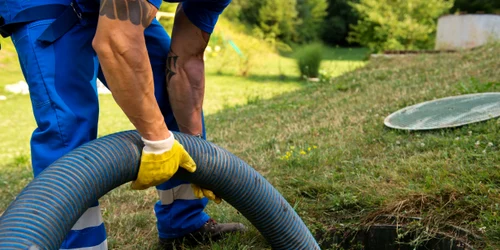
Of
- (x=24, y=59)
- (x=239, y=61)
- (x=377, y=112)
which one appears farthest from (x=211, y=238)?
(x=239, y=61)

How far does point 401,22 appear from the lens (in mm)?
18578

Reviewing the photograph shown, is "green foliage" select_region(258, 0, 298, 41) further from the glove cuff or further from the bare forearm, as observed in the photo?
the glove cuff

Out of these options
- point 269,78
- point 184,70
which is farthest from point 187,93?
point 269,78

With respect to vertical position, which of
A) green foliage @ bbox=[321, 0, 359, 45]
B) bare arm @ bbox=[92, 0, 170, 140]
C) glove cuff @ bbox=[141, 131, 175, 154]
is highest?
bare arm @ bbox=[92, 0, 170, 140]

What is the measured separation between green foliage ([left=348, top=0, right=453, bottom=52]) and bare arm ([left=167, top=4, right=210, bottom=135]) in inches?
648

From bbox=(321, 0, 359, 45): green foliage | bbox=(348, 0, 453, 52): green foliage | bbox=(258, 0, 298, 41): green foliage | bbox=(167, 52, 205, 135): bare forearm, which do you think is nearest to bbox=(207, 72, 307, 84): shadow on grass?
bbox=(348, 0, 453, 52): green foliage

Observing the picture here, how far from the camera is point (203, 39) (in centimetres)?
231

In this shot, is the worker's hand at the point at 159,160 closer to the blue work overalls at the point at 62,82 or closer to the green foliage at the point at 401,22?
the blue work overalls at the point at 62,82

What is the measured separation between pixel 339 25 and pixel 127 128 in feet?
85.0

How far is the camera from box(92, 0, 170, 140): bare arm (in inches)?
62.9

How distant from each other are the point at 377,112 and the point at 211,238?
8.41 ft

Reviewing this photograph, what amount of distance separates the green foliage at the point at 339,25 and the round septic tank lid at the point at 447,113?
27.8 metres

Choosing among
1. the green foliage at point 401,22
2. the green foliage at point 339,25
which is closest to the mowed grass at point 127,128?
the green foliage at point 401,22

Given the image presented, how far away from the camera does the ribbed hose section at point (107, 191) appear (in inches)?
56.7
